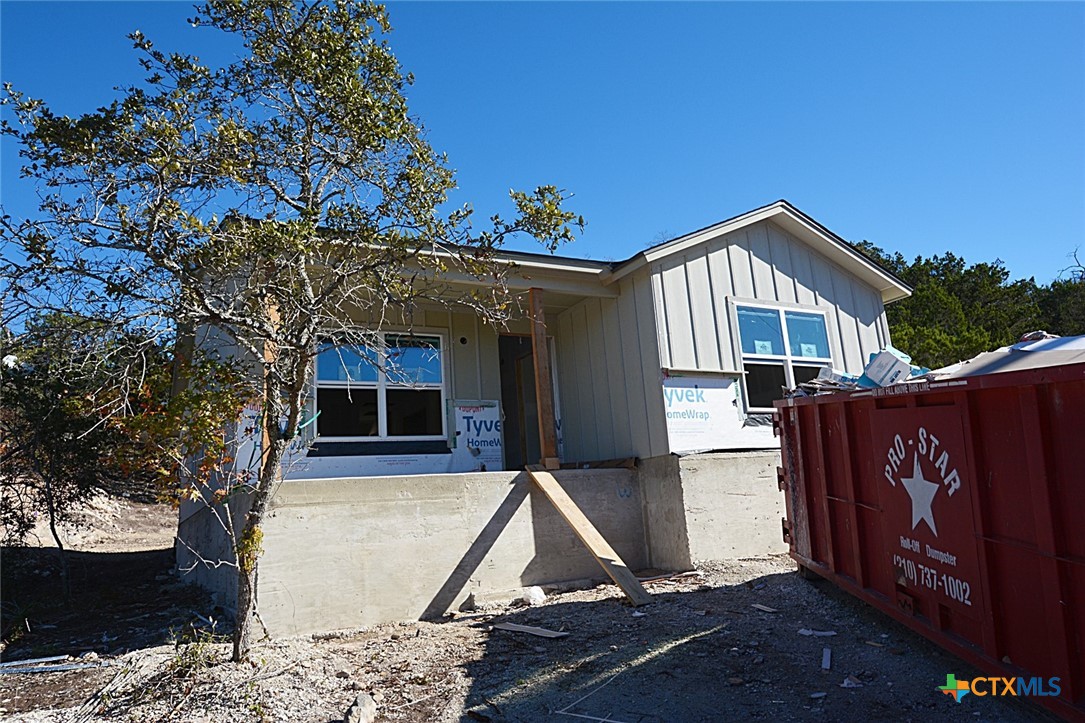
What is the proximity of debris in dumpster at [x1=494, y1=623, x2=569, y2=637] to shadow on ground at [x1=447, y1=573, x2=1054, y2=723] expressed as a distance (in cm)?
8

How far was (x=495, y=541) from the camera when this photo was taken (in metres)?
8.59

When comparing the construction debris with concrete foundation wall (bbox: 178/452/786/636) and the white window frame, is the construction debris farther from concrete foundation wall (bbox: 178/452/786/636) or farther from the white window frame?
the white window frame

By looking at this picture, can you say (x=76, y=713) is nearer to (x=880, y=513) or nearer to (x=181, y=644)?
(x=181, y=644)

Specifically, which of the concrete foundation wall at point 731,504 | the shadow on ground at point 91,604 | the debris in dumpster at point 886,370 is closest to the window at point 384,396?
the shadow on ground at point 91,604

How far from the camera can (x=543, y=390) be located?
33.4 ft

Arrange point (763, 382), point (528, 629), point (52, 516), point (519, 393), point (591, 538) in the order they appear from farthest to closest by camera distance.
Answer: point (519, 393)
point (763, 382)
point (52, 516)
point (591, 538)
point (528, 629)

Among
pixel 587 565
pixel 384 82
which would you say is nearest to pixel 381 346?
pixel 384 82

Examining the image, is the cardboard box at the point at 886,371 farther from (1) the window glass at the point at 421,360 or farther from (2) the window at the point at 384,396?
(1) the window glass at the point at 421,360

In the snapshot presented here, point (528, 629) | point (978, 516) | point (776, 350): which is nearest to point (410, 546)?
point (528, 629)

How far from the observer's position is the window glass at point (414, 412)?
1100 cm

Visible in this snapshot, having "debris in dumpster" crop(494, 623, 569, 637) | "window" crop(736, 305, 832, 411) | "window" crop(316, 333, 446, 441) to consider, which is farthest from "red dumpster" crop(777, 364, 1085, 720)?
"window" crop(316, 333, 446, 441)

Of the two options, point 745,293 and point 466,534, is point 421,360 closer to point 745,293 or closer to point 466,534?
point 466,534

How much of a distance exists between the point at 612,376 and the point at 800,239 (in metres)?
4.01

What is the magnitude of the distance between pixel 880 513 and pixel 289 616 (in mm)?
5717
